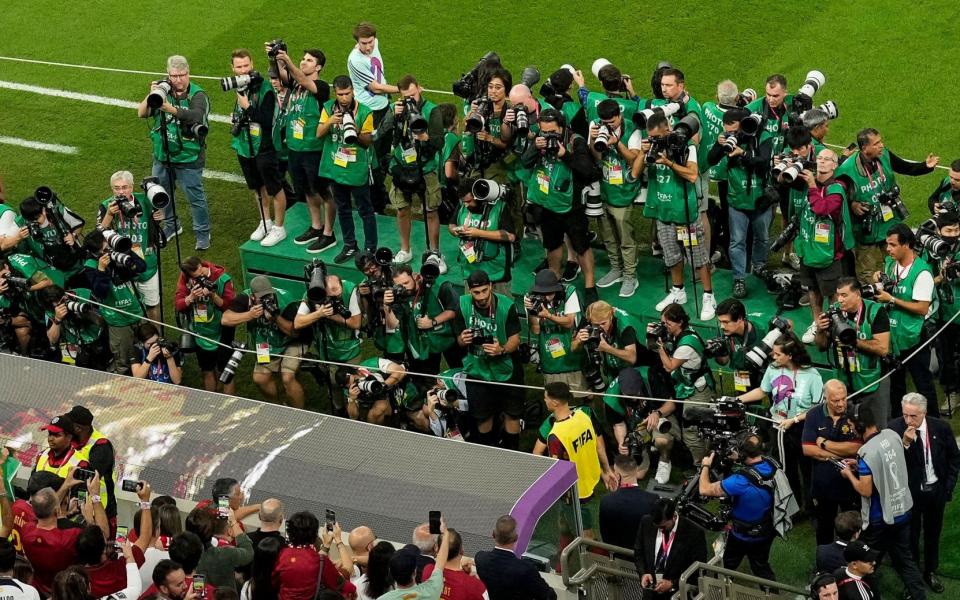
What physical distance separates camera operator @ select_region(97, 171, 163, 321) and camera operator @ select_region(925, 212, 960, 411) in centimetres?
561

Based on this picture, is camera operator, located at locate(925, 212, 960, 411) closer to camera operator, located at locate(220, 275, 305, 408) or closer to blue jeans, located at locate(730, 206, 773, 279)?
blue jeans, located at locate(730, 206, 773, 279)

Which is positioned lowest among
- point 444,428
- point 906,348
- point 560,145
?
point 444,428

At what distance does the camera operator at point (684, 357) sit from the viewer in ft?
34.2

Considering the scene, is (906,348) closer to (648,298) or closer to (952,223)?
(952,223)

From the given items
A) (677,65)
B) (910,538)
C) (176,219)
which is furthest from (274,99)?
(910,538)

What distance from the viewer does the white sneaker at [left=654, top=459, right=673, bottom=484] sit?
10.8 metres

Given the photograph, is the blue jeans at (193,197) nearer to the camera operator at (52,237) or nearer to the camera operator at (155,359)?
the camera operator at (52,237)

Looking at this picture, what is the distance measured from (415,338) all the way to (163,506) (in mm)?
2984

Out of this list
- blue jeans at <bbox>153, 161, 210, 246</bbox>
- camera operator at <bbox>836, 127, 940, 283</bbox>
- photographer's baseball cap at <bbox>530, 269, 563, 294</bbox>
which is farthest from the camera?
blue jeans at <bbox>153, 161, 210, 246</bbox>

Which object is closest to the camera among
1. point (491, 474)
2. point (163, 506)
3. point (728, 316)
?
point (163, 506)

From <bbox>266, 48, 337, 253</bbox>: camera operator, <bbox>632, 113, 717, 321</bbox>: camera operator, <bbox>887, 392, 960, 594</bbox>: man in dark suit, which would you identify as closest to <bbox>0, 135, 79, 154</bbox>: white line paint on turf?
<bbox>266, 48, 337, 253</bbox>: camera operator

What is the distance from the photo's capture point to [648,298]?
1223cm

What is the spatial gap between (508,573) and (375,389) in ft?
9.44

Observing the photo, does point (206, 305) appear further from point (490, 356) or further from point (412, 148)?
point (490, 356)
